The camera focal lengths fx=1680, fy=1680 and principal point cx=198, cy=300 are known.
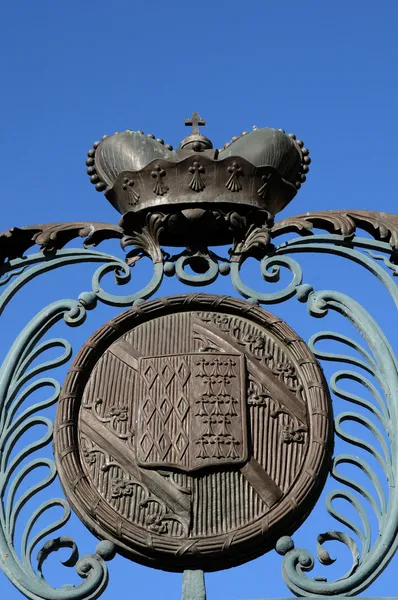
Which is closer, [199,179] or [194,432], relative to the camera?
[194,432]

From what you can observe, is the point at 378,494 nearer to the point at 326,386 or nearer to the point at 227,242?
the point at 326,386

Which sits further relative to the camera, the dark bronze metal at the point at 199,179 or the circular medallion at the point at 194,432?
the dark bronze metal at the point at 199,179

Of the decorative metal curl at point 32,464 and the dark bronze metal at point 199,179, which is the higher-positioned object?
the dark bronze metal at point 199,179

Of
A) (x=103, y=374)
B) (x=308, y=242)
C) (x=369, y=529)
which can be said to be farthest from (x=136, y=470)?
(x=308, y=242)

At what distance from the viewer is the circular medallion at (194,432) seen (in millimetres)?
9023

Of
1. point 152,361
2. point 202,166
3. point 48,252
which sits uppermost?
point 202,166

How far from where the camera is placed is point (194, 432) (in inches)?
363

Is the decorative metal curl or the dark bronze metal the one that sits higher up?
the dark bronze metal

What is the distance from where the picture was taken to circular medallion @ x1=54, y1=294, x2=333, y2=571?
29.6 feet

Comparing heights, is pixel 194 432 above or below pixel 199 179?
below

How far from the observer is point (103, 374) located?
Result: 9555 mm

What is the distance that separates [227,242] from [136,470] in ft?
5.86

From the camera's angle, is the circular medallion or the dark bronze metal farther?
the dark bronze metal

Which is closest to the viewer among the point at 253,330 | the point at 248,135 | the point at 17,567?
the point at 17,567
